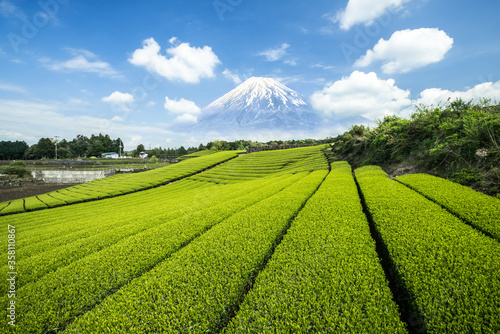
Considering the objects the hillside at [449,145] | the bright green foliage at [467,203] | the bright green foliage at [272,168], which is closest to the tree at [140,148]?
the bright green foliage at [272,168]

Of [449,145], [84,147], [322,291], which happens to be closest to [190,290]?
[322,291]

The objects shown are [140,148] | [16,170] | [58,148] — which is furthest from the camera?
[140,148]

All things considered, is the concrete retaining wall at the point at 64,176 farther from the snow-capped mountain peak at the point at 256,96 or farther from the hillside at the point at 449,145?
the snow-capped mountain peak at the point at 256,96

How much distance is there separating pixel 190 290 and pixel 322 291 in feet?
7.05

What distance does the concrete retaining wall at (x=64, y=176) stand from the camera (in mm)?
40531

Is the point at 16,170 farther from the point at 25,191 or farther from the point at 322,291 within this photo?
the point at 322,291

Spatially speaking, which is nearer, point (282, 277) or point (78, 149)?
point (282, 277)

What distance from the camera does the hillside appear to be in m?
7.74

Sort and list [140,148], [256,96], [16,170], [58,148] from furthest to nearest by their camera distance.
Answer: [256,96] < [140,148] < [58,148] < [16,170]

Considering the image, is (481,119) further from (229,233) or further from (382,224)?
(229,233)

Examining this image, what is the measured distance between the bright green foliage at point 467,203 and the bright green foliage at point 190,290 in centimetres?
462

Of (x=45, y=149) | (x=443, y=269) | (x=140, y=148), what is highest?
(x=140, y=148)

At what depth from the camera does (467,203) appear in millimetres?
5406

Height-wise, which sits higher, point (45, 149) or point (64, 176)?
point (45, 149)
